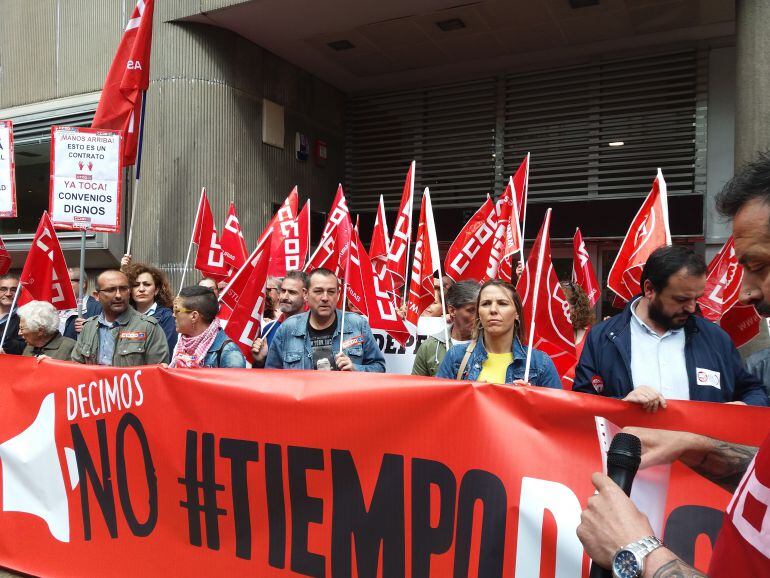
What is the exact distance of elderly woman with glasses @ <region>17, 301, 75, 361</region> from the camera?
15.8ft

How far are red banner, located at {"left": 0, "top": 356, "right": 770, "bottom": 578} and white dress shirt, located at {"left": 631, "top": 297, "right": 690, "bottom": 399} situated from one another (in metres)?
0.64

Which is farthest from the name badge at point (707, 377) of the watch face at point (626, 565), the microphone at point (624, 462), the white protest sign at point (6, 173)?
the white protest sign at point (6, 173)

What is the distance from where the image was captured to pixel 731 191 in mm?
1364

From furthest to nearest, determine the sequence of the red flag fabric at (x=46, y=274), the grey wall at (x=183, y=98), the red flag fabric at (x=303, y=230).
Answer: the grey wall at (x=183, y=98) < the red flag fabric at (x=303, y=230) < the red flag fabric at (x=46, y=274)

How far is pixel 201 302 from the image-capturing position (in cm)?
456

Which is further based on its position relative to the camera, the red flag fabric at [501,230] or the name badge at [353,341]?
the red flag fabric at [501,230]

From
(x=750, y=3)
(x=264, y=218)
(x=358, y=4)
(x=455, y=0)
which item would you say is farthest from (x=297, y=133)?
(x=750, y=3)

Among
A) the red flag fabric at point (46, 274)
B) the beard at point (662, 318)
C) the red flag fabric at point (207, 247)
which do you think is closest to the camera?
the beard at point (662, 318)

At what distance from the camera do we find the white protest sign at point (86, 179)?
6.99 meters

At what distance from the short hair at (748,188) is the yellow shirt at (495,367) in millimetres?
2150

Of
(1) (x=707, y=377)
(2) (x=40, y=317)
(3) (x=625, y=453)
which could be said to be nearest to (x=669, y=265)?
(1) (x=707, y=377)

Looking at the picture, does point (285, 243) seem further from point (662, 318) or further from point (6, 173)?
point (662, 318)

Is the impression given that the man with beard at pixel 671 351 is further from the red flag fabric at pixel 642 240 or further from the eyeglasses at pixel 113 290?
the eyeglasses at pixel 113 290

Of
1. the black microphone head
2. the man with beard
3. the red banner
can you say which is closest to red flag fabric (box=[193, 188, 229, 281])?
the red banner
